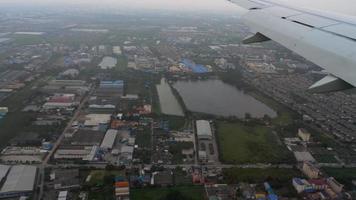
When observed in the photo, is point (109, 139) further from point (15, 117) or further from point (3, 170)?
point (15, 117)

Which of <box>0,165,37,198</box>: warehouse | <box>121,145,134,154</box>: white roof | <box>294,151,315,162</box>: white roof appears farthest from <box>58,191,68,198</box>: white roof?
<box>294,151,315,162</box>: white roof

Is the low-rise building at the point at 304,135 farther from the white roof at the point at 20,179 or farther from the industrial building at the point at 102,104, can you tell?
the white roof at the point at 20,179

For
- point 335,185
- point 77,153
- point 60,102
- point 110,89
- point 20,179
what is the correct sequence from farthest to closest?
point 110,89, point 60,102, point 77,153, point 335,185, point 20,179

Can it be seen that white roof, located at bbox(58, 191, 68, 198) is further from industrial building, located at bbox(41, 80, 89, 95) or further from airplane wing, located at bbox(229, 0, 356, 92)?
industrial building, located at bbox(41, 80, 89, 95)

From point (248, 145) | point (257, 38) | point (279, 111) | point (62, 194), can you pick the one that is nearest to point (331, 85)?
point (257, 38)

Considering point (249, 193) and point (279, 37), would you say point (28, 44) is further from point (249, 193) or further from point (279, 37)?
A: point (279, 37)

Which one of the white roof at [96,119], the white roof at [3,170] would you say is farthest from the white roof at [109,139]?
the white roof at [3,170]
